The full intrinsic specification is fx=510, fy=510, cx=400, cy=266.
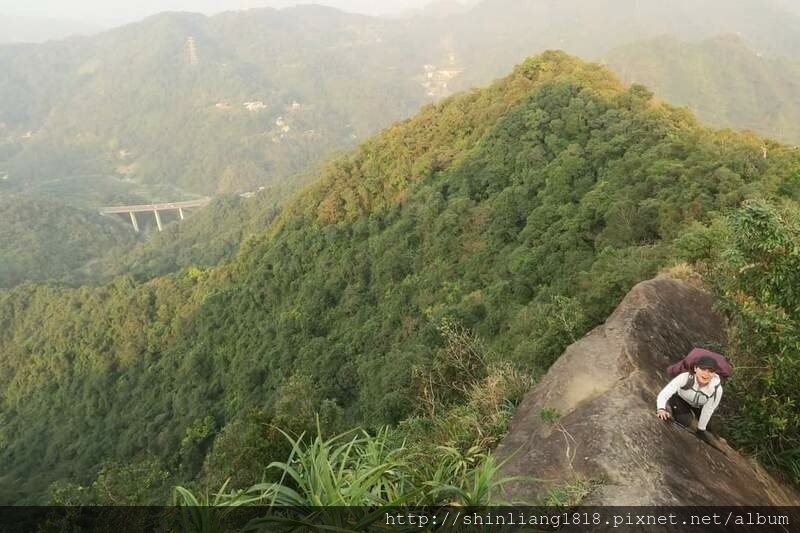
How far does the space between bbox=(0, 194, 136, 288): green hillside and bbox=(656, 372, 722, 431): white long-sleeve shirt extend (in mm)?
110526

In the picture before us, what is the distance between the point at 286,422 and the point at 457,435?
396 centimetres

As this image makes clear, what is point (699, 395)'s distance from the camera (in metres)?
5.46

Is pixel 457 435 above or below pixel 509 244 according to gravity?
above

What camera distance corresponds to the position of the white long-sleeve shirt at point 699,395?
17.5ft

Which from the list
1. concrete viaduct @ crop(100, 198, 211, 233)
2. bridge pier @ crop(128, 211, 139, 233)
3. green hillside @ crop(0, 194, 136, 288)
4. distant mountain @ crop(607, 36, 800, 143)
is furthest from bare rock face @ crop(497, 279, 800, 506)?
distant mountain @ crop(607, 36, 800, 143)

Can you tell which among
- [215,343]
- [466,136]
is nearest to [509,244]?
[466,136]

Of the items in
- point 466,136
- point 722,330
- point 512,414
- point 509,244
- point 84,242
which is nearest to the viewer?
point 512,414

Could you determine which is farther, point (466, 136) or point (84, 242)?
point (84, 242)

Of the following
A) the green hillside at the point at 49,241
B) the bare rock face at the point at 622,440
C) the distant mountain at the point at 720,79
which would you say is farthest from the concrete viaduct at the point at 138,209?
the distant mountain at the point at 720,79

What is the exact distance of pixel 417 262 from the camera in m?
31.6

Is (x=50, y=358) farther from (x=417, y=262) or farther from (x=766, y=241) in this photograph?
(x=766, y=241)

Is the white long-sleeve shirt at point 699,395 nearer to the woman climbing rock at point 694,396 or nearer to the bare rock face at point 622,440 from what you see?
the woman climbing rock at point 694,396

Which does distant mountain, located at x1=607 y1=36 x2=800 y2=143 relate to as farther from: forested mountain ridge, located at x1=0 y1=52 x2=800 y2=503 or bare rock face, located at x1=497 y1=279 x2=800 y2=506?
bare rock face, located at x1=497 y1=279 x2=800 y2=506

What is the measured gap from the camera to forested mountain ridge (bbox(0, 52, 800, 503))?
16891 millimetres
